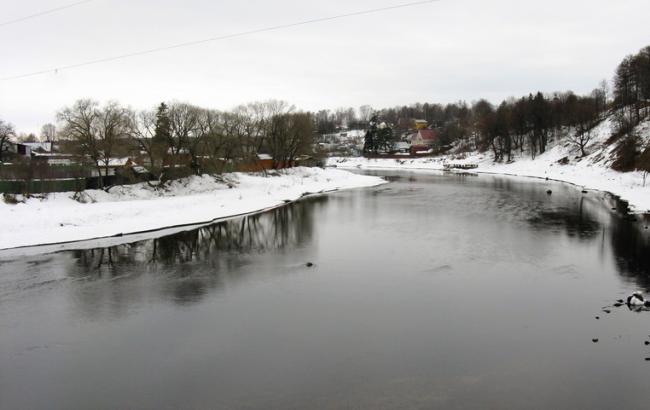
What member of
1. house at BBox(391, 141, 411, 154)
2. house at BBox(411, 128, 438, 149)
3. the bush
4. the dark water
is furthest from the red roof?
the dark water

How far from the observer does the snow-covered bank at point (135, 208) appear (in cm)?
2447

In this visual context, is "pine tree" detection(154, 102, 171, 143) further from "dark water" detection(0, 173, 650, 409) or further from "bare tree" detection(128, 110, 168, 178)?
"dark water" detection(0, 173, 650, 409)

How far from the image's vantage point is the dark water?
8750 mm

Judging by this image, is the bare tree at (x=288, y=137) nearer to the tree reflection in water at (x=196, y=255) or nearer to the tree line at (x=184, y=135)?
the tree line at (x=184, y=135)

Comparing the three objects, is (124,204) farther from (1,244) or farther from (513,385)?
(513,385)

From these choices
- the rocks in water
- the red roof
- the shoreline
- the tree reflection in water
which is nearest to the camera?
the rocks in water

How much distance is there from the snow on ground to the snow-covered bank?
2789 centimetres

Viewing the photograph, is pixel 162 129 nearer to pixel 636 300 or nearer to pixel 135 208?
pixel 135 208

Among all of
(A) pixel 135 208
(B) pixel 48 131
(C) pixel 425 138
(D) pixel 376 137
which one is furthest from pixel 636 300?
(B) pixel 48 131

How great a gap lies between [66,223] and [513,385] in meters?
24.7

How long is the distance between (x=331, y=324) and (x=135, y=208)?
22977mm

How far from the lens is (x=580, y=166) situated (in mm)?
63344

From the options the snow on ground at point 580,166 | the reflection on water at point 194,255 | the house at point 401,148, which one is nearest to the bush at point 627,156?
the snow on ground at point 580,166

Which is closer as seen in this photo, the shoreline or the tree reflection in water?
the tree reflection in water
